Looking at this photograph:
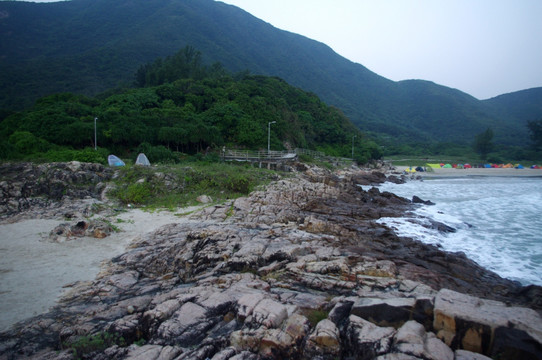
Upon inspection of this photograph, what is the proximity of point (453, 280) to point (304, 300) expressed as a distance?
549 cm

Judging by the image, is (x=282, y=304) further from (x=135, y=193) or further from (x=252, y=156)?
(x=252, y=156)

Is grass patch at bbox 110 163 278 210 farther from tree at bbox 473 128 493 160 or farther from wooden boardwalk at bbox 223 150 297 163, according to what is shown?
tree at bbox 473 128 493 160

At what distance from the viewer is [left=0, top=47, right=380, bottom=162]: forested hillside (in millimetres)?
29812

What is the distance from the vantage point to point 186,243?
10070 mm

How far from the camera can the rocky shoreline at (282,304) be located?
4668mm

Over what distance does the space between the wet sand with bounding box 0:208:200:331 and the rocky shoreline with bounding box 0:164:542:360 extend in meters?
0.54

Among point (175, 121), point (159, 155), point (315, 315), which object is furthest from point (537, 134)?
point (315, 315)

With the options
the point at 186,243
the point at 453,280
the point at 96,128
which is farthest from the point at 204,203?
the point at 96,128

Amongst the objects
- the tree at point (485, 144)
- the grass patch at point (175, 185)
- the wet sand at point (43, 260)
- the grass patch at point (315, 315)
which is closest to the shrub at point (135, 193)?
the grass patch at point (175, 185)

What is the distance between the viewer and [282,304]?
5977 mm

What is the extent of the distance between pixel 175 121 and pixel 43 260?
3009cm

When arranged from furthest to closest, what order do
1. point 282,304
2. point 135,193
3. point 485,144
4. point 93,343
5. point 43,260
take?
point 485,144, point 135,193, point 43,260, point 282,304, point 93,343

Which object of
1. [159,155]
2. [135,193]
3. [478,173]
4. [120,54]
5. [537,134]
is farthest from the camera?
[120,54]

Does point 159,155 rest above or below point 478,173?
above
